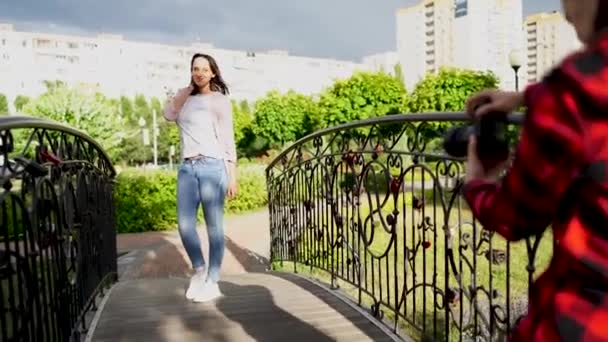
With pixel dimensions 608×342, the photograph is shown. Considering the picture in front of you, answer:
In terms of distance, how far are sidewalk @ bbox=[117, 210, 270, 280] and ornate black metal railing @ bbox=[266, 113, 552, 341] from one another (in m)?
2.98

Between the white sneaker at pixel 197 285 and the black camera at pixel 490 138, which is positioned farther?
the white sneaker at pixel 197 285

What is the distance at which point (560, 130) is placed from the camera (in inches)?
32.1

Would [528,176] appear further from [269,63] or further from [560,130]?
[269,63]

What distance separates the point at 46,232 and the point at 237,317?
1344 millimetres

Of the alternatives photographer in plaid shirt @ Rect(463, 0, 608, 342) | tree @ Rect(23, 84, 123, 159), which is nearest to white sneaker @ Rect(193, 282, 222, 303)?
photographer in plaid shirt @ Rect(463, 0, 608, 342)

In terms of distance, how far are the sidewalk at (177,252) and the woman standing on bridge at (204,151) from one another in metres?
4.11

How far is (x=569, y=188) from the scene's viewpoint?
858 mm

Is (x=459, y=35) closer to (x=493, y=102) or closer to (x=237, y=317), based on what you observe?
(x=237, y=317)

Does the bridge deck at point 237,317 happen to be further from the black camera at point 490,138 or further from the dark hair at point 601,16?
the dark hair at point 601,16

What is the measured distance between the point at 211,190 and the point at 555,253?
2.86 m

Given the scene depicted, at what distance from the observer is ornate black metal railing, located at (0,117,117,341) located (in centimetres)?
181

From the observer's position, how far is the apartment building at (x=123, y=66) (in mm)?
64625

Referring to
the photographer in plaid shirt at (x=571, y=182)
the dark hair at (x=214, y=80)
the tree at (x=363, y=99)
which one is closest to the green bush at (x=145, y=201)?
the tree at (x=363, y=99)

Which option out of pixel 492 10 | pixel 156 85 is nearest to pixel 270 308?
pixel 492 10
